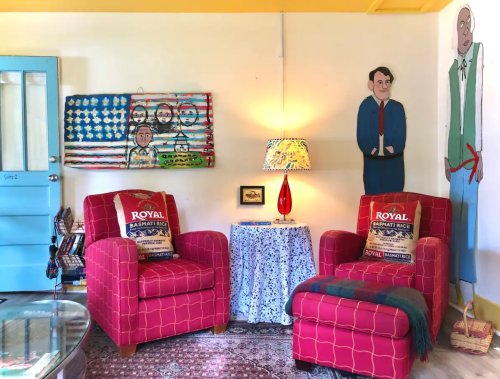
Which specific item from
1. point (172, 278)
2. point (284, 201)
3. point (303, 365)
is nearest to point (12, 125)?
point (172, 278)

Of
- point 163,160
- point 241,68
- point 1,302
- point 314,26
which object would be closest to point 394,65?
point 314,26

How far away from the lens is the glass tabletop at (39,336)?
117 centimetres

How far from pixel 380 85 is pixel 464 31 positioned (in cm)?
70

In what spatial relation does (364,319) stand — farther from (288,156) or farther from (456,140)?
(456,140)

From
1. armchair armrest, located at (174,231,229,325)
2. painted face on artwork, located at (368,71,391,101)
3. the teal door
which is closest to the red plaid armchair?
armchair armrest, located at (174,231,229,325)

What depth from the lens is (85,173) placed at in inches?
124

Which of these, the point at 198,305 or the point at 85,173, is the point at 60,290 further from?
the point at 198,305

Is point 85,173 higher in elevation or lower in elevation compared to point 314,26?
lower

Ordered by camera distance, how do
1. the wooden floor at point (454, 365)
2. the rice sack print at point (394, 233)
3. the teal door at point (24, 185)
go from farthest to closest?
the teal door at point (24, 185) < the rice sack print at point (394, 233) < the wooden floor at point (454, 365)

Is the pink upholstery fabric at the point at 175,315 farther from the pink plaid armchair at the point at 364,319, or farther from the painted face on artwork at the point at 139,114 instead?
the painted face on artwork at the point at 139,114

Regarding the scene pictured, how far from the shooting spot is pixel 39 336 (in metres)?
1.41

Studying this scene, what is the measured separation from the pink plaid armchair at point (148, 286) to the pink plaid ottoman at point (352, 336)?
0.60 m

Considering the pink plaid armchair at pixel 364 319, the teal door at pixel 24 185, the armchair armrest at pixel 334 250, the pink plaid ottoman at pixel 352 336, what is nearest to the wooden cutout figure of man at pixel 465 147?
Result: the pink plaid armchair at pixel 364 319

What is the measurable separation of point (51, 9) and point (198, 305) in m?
2.71
